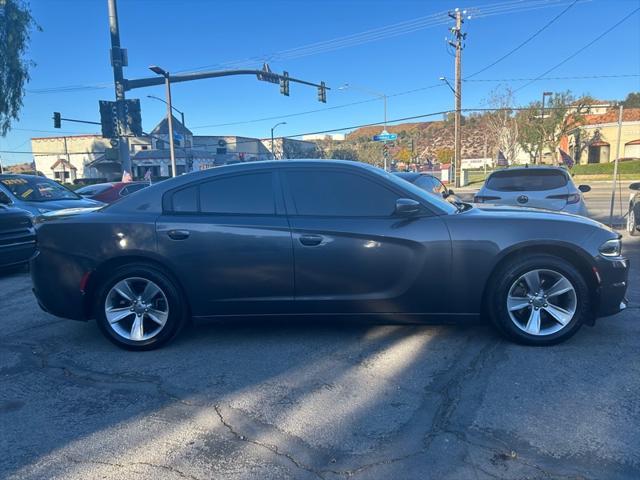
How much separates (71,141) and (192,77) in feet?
203

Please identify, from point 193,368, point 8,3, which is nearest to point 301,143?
point 8,3

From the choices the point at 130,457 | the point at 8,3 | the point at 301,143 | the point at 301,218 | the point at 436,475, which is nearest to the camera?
the point at 436,475

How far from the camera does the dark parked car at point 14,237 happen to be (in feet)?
23.3

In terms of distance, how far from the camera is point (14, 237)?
285 inches

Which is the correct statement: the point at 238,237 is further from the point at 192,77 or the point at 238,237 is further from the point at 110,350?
the point at 192,77

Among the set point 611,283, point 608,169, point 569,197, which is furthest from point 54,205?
point 608,169

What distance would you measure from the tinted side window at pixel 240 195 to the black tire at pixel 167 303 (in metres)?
0.70

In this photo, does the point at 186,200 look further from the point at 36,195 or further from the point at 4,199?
the point at 36,195

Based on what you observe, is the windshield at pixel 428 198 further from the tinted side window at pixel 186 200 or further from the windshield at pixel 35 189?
the windshield at pixel 35 189

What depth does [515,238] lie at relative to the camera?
373cm

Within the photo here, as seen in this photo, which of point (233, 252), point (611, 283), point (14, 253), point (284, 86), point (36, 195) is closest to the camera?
point (611, 283)

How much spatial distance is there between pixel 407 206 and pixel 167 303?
85.6 inches

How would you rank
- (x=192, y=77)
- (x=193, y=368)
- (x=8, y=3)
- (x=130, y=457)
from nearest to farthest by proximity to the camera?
(x=130, y=457) < (x=193, y=368) < (x=192, y=77) < (x=8, y=3)

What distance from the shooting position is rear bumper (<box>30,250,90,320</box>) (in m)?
4.04
